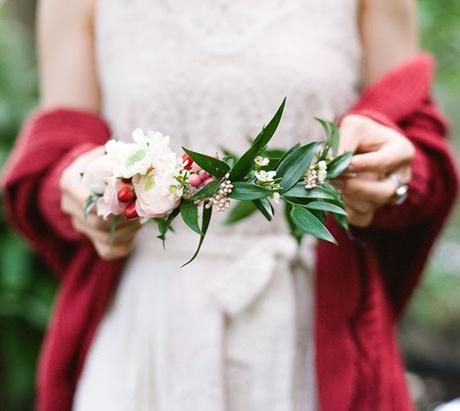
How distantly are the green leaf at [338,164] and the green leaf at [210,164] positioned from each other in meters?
0.12

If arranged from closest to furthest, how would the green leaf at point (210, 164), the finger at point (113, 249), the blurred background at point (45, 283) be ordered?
the green leaf at point (210, 164)
the finger at point (113, 249)
the blurred background at point (45, 283)

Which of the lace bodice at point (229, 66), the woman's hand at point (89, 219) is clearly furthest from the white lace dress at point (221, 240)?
the woman's hand at point (89, 219)

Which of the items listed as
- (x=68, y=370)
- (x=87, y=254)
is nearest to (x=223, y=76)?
(x=87, y=254)

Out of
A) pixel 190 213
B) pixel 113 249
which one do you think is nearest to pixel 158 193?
pixel 190 213

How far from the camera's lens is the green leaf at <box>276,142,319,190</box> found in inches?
20.1

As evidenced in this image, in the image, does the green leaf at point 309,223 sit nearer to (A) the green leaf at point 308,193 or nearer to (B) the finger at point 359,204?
(A) the green leaf at point 308,193

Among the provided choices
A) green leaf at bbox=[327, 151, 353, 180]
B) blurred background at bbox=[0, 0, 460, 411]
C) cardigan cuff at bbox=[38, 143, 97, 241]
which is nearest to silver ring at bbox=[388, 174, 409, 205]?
green leaf at bbox=[327, 151, 353, 180]

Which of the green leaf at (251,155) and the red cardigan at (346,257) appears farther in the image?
the red cardigan at (346,257)

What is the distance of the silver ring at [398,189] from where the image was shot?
671 mm

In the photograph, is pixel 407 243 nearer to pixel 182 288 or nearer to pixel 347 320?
pixel 347 320

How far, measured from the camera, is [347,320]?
749mm

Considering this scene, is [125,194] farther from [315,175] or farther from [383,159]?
[383,159]

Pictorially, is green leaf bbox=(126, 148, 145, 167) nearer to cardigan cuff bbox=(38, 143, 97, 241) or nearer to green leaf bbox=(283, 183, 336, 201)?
green leaf bbox=(283, 183, 336, 201)

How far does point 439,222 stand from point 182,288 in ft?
1.17
